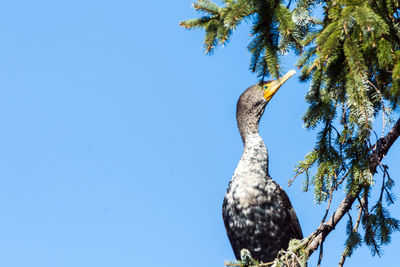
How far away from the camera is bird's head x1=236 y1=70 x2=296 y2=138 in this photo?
562cm

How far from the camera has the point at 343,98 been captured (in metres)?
3.36

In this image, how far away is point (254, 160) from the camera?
507 centimetres

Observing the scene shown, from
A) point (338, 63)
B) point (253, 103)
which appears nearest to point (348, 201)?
point (338, 63)

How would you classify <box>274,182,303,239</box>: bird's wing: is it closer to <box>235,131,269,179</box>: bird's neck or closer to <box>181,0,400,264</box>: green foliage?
<box>235,131,269,179</box>: bird's neck

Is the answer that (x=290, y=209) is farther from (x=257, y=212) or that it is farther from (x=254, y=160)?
(x=254, y=160)

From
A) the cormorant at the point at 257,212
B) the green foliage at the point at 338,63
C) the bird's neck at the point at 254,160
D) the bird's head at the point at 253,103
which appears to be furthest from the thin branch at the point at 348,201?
the bird's head at the point at 253,103

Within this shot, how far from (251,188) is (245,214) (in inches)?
9.4

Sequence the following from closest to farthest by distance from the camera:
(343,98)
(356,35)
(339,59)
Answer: (356,35), (339,59), (343,98)

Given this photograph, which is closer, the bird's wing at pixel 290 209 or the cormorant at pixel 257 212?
the cormorant at pixel 257 212

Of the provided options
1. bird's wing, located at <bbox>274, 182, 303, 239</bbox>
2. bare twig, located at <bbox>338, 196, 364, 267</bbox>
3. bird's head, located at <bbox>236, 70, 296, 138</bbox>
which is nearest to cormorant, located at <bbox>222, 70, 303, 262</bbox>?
bird's wing, located at <bbox>274, 182, 303, 239</bbox>

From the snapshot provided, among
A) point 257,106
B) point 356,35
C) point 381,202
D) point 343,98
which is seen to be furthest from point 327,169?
point 257,106

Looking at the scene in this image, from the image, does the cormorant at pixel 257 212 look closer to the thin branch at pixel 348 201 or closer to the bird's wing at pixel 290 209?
the bird's wing at pixel 290 209

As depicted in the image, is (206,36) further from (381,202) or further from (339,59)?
(381,202)

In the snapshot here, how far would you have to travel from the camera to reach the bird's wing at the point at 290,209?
16.4ft
